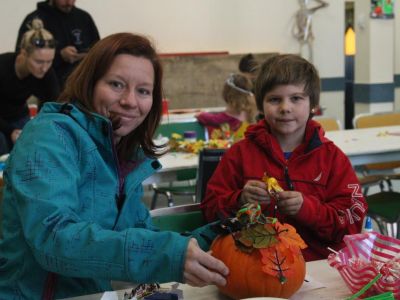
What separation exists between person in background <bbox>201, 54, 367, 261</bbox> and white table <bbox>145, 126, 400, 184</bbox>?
1.16 metres

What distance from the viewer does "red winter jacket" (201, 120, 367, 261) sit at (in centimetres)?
187

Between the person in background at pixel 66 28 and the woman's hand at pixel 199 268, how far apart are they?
432cm

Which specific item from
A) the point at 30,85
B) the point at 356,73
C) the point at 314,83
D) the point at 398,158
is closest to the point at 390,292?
the point at 314,83

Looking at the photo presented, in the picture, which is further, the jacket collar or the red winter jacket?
the jacket collar

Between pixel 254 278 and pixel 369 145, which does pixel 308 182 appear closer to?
pixel 254 278

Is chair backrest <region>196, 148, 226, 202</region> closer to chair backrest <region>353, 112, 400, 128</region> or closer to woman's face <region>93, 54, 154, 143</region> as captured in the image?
woman's face <region>93, 54, 154, 143</region>

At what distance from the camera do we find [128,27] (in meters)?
8.08

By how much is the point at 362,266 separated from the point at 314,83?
1031 millimetres

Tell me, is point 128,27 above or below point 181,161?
above

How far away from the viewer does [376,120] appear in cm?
479

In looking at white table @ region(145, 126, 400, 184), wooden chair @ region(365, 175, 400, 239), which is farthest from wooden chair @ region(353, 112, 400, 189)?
wooden chair @ region(365, 175, 400, 239)

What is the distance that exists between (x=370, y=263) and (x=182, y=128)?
3.31m

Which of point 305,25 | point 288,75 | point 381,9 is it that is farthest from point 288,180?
point 305,25

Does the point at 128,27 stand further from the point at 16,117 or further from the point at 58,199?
the point at 58,199
